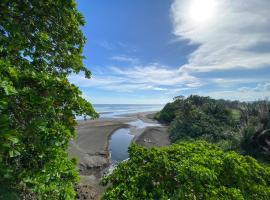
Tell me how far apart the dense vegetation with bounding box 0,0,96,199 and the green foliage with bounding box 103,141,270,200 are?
1509mm

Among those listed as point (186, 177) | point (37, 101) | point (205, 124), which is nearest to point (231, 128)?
point (205, 124)

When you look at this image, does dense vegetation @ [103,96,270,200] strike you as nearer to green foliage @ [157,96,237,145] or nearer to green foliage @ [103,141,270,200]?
green foliage @ [103,141,270,200]

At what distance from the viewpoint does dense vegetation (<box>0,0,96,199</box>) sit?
14.8 ft

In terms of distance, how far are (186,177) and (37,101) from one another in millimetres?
3785

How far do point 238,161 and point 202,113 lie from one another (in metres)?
28.3

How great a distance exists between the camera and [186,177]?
600 cm

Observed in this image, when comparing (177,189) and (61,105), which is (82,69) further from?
(177,189)

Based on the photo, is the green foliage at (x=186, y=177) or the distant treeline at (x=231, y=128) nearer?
the green foliage at (x=186, y=177)

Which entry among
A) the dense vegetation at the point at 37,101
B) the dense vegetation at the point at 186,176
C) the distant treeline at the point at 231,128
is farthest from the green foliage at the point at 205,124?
the dense vegetation at the point at 37,101

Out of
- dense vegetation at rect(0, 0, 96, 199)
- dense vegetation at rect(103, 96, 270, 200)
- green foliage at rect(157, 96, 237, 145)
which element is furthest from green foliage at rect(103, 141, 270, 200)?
green foliage at rect(157, 96, 237, 145)

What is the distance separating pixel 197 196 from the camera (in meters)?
6.11

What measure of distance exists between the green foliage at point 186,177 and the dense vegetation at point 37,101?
1.51 meters

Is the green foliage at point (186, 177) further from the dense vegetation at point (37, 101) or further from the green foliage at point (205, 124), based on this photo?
the green foliage at point (205, 124)

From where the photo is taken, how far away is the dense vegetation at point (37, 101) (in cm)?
451
